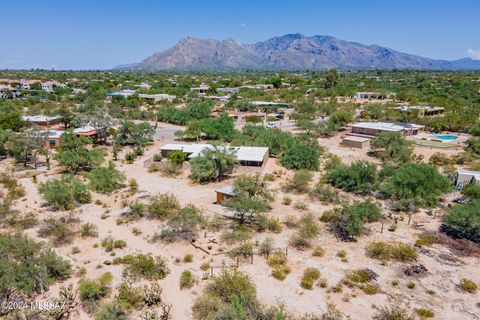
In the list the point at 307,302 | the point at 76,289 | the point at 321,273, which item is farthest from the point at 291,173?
the point at 76,289

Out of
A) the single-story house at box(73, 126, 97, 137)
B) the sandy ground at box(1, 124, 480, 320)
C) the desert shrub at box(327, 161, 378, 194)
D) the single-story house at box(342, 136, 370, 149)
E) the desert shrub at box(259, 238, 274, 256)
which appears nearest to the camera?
the sandy ground at box(1, 124, 480, 320)

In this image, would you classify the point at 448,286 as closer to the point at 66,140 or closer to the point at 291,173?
the point at 291,173

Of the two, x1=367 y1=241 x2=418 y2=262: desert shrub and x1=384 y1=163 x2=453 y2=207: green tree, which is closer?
x1=367 y1=241 x2=418 y2=262: desert shrub

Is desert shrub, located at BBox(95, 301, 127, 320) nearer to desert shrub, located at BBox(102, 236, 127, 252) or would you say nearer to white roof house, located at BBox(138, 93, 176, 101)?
desert shrub, located at BBox(102, 236, 127, 252)

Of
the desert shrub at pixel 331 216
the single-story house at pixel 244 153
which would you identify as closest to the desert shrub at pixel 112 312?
the desert shrub at pixel 331 216

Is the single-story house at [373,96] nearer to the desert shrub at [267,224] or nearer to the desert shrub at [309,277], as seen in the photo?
the desert shrub at [267,224]

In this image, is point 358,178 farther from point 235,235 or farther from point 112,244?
point 112,244

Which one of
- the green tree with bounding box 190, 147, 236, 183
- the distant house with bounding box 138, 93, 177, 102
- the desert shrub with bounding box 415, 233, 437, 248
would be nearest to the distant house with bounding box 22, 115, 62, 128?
the distant house with bounding box 138, 93, 177, 102
